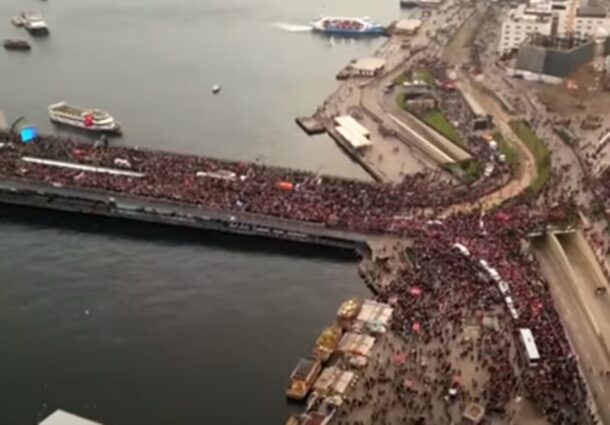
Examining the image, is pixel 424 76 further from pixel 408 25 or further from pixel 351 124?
pixel 408 25

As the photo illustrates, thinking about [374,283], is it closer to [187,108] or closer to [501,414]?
[501,414]

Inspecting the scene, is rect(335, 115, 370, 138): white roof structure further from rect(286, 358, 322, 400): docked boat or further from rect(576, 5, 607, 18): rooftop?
A: rect(576, 5, 607, 18): rooftop

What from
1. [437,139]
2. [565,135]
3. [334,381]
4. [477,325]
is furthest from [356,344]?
[565,135]

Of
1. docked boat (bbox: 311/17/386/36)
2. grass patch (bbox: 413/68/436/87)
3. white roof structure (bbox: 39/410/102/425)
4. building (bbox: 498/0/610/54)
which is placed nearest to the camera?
white roof structure (bbox: 39/410/102/425)

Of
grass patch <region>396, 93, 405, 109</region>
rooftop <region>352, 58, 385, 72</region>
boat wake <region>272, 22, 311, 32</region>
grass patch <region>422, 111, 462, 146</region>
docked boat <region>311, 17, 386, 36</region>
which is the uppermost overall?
grass patch <region>422, 111, 462, 146</region>

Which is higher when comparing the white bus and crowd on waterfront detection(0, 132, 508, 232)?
the white bus

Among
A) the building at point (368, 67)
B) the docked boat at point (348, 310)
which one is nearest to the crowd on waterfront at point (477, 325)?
the docked boat at point (348, 310)

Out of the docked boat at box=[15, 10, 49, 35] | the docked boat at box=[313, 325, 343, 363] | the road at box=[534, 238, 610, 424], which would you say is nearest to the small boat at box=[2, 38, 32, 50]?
the docked boat at box=[15, 10, 49, 35]
